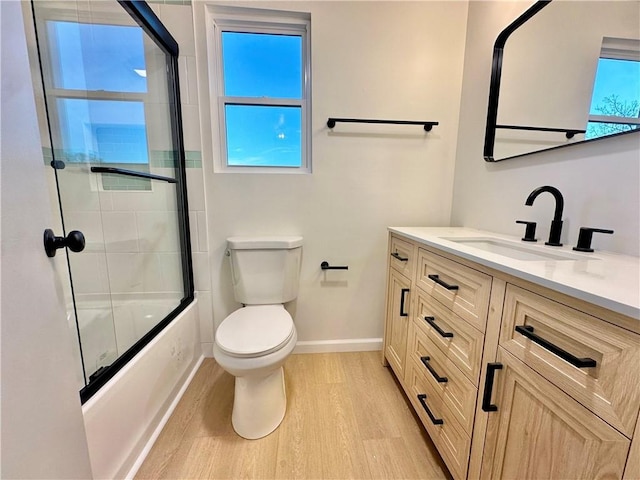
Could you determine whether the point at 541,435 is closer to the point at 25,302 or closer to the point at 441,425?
the point at 441,425

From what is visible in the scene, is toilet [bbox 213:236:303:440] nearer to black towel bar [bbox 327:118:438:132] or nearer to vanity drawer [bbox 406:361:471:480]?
→ vanity drawer [bbox 406:361:471:480]

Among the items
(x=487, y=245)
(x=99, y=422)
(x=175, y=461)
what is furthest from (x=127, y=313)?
(x=487, y=245)

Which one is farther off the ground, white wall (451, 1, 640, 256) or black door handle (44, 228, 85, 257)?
white wall (451, 1, 640, 256)

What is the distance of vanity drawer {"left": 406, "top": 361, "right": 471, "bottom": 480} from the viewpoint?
0.89 meters

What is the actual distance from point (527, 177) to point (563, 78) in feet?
1.28

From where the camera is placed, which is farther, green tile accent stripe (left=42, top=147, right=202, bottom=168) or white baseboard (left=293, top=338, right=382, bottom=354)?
white baseboard (left=293, top=338, right=382, bottom=354)

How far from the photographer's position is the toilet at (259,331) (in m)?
1.10

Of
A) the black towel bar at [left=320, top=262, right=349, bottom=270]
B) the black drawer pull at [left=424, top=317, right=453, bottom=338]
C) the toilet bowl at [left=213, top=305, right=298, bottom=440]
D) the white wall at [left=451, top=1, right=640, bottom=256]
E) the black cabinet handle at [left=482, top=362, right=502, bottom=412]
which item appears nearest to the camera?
the black cabinet handle at [left=482, top=362, right=502, bottom=412]

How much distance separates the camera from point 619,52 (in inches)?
33.1

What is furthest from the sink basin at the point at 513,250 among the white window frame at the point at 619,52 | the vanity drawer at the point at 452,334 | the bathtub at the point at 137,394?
the bathtub at the point at 137,394

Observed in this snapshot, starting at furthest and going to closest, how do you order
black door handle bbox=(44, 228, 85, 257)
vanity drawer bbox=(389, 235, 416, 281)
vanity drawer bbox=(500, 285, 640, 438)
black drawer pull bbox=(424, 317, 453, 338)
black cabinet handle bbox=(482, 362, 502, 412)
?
vanity drawer bbox=(389, 235, 416, 281)
black drawer pull bbox=(424, 317, 453, 338)
black cabinet handle bbox=(482, 362, 502, 412)
black door handle bbox=(44, 228, 85, 257)
vanity drawer bbox=(500, 285, 640, 438)

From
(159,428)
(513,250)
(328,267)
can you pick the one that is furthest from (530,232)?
(159,428)

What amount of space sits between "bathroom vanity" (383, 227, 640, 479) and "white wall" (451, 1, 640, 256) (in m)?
0.14

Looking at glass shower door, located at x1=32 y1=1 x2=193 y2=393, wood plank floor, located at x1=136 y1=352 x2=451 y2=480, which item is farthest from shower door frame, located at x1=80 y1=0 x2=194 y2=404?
wood plank floor, located at x1=136 y1=352 x2=451 y2=480
